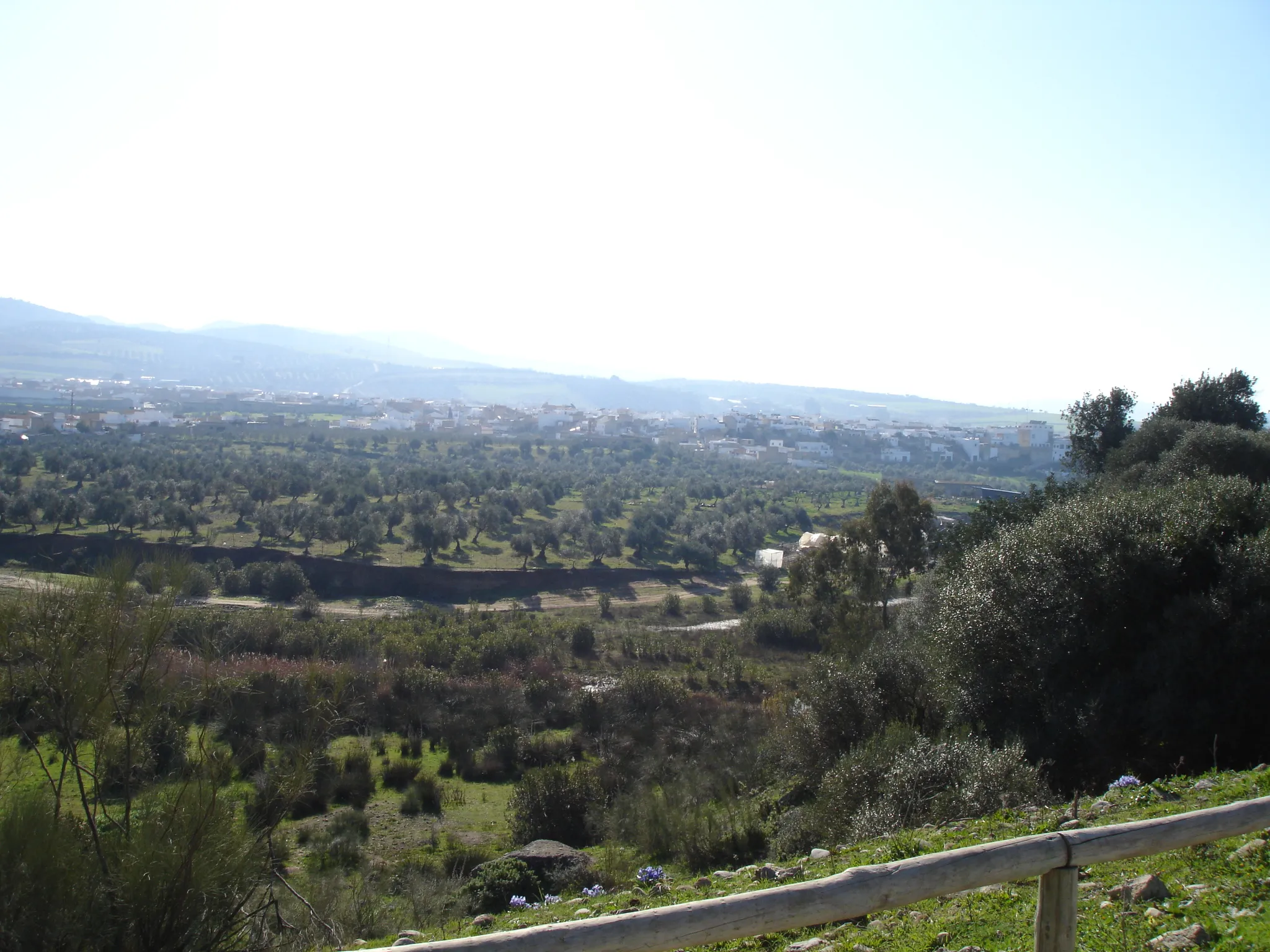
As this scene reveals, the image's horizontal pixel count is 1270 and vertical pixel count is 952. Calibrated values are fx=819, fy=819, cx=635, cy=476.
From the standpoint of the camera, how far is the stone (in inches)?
208

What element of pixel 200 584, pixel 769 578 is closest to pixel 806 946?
pixel 200 584

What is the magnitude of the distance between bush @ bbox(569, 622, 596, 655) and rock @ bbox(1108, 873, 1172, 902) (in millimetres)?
23583

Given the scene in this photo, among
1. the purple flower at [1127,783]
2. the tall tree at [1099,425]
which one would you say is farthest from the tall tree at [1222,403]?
the purple flower at [1127,783]

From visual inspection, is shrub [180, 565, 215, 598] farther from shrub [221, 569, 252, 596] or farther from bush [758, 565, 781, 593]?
bush [758, 565, 781, 593]

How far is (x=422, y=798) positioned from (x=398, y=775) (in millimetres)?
1369

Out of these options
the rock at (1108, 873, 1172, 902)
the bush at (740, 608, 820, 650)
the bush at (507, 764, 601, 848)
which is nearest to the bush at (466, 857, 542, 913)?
the bush at (507, 764, 601, 848)

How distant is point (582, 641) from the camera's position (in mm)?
28297

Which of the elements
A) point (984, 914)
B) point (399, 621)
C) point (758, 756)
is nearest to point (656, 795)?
point (758, 756)

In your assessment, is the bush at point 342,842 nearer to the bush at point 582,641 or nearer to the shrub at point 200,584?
the bush at point 582,641

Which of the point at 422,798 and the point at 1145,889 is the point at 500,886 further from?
the point at 1145,889

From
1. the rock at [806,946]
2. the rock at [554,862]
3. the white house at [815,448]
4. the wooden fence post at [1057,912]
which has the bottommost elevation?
the rock at [554,862]

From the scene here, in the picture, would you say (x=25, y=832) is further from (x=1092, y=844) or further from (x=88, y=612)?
(x=1092, y=844)

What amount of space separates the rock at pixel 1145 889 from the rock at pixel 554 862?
23.5 feet

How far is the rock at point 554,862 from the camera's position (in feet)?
34.8
